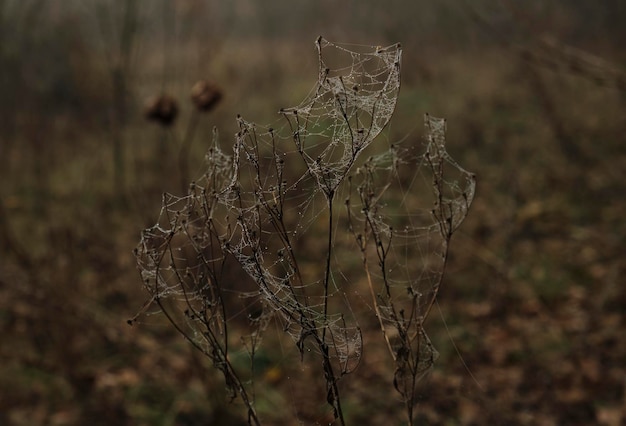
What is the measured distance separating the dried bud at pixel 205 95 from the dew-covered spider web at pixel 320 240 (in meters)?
0.36

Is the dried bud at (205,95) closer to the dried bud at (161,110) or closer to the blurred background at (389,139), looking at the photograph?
the blurred background at (389,139)

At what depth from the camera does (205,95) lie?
3088 mm

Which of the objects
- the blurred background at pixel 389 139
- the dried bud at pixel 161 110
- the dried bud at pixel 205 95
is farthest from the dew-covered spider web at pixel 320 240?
the dried bud at pixel 161 110

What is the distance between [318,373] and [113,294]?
5.76 feet

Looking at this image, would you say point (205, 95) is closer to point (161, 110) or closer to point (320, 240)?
point (161, 110)

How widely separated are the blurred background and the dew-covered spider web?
237 mm

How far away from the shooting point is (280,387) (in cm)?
331

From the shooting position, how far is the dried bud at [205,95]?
3078 mm

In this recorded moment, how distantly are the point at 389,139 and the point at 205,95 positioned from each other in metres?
2.48

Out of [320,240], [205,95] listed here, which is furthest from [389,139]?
[205,95]

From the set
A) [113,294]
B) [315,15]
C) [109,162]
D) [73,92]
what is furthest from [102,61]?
[113,294]

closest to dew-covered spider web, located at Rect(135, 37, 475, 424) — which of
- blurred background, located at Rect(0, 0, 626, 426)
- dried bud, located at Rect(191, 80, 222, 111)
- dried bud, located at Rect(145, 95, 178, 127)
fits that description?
blurred background, located at Rect(0, 0, 626, 426)

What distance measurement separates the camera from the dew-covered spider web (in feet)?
3.97

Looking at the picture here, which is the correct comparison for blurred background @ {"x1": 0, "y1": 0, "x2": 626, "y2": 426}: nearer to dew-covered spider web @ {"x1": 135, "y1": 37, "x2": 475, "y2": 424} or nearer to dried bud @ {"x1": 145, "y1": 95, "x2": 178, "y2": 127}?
dried bud @ {"x1": 145, "y1": 95, "x2": 178, "y2": 127}
